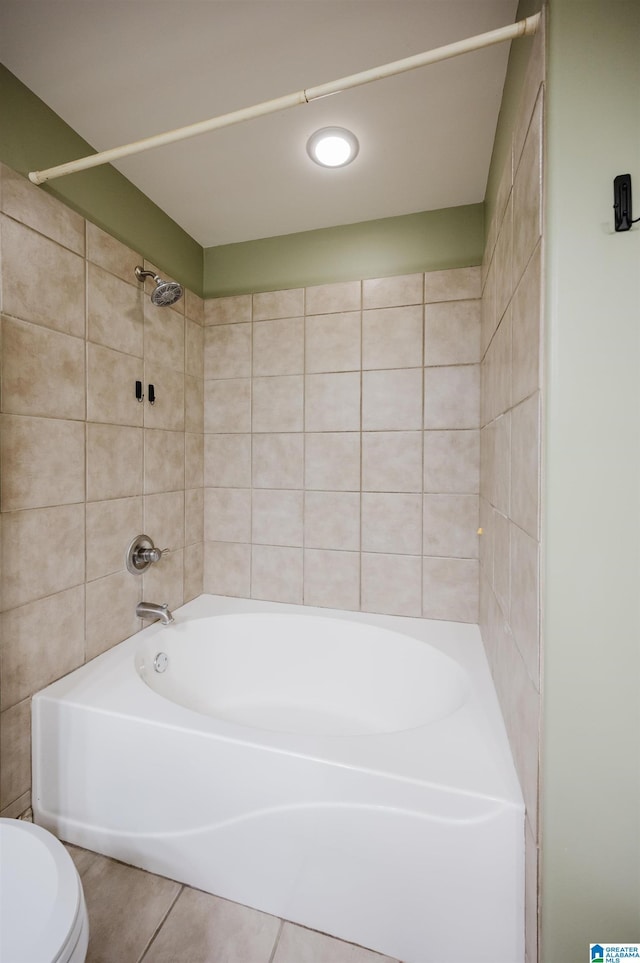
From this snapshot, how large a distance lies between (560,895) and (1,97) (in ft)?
7.85

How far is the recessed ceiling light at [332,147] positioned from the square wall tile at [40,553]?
1.53 m

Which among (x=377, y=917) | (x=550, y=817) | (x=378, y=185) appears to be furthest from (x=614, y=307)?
(x=377, y=917)

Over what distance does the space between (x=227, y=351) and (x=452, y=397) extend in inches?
45.8

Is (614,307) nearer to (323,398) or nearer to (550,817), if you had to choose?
(550,817)

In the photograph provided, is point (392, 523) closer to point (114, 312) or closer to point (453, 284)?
point (453, 284)

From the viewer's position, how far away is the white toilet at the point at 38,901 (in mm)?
728

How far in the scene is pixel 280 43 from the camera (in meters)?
1.18

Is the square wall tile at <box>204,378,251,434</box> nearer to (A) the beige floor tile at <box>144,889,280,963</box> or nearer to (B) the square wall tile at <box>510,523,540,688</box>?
(B) the square wall tile at <box>510,523,540,688</box>

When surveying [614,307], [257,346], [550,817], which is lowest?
[550,817]

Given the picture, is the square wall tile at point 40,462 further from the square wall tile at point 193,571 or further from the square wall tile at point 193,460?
the square wall tile at point 193,571

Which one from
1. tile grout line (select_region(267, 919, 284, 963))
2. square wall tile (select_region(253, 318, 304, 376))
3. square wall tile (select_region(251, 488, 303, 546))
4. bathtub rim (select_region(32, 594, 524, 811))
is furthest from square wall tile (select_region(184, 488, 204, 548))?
tile grout line (select_region(267, 919, 284, 963))

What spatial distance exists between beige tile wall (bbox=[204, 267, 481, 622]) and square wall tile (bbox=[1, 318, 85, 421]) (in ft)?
2.75

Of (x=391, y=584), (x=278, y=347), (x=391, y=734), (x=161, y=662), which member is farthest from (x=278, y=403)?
(x=391, y=734)

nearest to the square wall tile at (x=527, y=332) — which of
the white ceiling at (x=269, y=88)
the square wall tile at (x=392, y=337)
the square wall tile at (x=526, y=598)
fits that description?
the square wall tile at (x=526, y=598)
